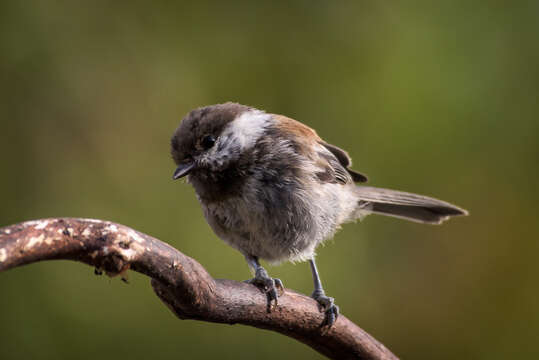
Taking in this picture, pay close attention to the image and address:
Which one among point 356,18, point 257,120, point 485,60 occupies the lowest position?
point 257,120

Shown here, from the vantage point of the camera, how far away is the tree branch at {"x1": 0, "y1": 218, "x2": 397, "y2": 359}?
1.46 m

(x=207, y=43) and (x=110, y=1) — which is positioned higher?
(x=110, y=1)

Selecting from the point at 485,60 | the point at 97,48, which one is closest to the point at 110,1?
the point at 97,48

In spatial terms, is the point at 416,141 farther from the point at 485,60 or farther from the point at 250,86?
the point at 250,86

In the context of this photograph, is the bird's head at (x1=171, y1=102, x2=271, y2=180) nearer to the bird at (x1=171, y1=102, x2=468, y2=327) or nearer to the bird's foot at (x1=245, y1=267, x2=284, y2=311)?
the bird at (x1=171, y1=102, x2=468, y2=327)

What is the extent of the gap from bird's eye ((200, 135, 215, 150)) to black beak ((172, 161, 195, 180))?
10 centimetres

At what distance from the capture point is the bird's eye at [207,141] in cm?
276

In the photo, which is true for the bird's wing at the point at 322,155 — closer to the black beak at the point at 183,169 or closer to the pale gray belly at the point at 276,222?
the pale gray belly at the point at 276,222

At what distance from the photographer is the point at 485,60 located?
4215mm

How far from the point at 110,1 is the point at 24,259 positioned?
10.4ft

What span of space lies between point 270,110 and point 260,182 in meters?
1.35

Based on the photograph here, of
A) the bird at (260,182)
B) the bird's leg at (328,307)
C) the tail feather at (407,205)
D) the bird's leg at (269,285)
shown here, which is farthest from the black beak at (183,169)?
the tail feather at (407,205)

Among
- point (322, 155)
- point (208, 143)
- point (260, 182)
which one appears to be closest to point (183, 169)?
point (208, 143)

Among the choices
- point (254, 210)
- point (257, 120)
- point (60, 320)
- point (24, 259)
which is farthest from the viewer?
point (60, 320)
